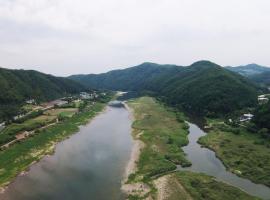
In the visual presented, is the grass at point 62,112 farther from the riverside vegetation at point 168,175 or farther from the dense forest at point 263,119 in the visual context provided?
the dense forest at point 263,119

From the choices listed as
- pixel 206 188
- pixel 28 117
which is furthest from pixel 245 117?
pixel 28 117

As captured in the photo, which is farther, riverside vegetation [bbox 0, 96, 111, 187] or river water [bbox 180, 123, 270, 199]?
riverside vegetation [bbox 0, 96, 111, 187]

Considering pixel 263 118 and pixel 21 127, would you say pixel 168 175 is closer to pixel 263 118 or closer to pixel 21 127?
pixel 263 118

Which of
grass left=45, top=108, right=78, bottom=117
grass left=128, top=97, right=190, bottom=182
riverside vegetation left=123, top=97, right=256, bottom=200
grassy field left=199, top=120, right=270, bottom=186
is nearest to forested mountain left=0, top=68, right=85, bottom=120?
grass left=45, top=108, right=78, bottom=117

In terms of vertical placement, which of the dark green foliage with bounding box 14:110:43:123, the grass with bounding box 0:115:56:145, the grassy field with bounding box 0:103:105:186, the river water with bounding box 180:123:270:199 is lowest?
the river water with bounding box 180:123:270:199

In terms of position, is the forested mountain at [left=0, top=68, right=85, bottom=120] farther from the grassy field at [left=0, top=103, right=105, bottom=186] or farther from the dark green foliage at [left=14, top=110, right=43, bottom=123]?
the grassy field at [left=0, top=103, right=105, bottom=186]

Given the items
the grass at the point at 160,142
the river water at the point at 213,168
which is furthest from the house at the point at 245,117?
the river water at the point at 213,168
